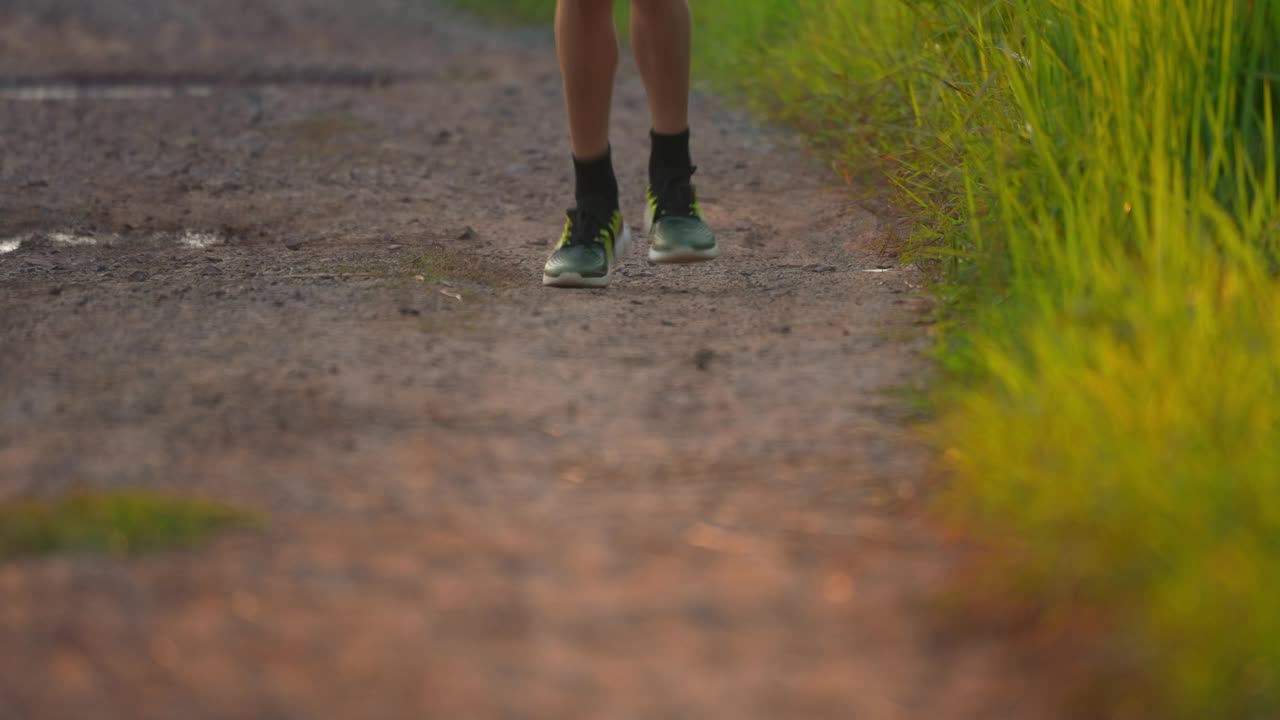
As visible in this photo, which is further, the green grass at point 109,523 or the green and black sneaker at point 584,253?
the green and black sneaker at point 584,253

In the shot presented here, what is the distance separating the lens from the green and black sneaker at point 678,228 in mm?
3180

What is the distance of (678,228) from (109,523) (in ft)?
5.40

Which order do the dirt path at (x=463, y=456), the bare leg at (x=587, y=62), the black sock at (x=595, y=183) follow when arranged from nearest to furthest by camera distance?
the dirt path at (x=463, y=456) < the bare leg at (x=587, y=62) < the black sock at (x=595, y=183)

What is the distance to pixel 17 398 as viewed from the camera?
222cm

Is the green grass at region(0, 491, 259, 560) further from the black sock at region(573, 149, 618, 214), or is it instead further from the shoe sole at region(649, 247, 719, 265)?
the shoe sole at region(649, 247, 719, 265)

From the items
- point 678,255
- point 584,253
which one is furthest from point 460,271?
point 678,255

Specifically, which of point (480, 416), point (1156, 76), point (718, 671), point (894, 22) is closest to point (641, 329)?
point (480, 416)

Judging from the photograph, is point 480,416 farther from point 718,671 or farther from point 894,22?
point 894,22

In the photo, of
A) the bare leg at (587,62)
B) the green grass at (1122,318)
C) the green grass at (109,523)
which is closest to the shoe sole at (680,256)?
the bare leg at (587,62)

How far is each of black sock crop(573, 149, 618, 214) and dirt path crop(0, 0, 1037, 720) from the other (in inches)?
6.6

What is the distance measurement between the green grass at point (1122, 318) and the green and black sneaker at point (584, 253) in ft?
1.90

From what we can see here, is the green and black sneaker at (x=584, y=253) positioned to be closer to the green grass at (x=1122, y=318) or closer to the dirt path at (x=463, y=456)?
the dirt path at (x=463, y=456)

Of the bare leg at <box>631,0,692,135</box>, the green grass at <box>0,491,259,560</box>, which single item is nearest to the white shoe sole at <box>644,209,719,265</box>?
the bare leg at <box>631,0,692,135</box>

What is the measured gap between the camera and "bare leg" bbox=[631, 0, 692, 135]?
305 centimetres
